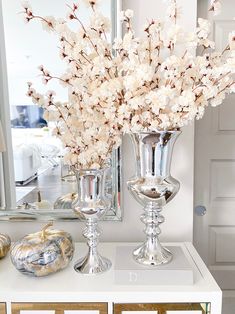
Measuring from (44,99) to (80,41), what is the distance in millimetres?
228

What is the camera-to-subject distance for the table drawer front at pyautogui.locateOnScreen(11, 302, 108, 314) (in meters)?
1.05

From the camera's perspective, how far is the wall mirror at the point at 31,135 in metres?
1.34

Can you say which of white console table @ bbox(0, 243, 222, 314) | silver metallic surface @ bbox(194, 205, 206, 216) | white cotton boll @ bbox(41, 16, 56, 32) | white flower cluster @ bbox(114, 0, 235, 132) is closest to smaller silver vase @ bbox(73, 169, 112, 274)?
white console table @ bbox(0, 243, 222, 314)

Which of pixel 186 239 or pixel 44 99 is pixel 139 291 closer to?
pixel 186 239

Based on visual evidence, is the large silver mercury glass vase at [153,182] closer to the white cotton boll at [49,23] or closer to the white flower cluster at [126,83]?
the white flower cluster at [126,83]

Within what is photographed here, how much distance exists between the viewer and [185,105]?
3.11 feet

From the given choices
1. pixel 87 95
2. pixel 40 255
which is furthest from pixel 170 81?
pixel 40 255

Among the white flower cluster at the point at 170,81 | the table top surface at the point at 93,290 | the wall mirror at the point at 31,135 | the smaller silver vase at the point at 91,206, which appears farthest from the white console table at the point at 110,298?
the white flower cluster at the point at 170,81

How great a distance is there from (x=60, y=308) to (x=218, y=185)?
1.14 metres

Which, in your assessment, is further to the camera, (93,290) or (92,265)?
(92,265)

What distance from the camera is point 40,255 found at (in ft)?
3.56

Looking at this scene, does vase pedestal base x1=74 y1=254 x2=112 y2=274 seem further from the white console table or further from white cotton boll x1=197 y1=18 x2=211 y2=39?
white cotton boll x1=197 y1=18 x2=211 y2=39

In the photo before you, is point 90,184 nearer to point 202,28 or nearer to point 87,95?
point 87,95

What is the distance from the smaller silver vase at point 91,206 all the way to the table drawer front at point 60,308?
127 millimetres
